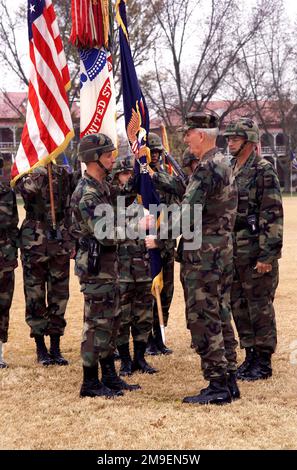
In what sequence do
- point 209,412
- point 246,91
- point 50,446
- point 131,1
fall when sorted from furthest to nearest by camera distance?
1. point 246,91
2. point 131,1
3. point 209,412
4. point 50,446

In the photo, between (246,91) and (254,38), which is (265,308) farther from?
(246,91)

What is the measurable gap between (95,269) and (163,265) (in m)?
1.68

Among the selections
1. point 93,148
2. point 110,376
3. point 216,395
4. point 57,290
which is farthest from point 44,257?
point 216,395

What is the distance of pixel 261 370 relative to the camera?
566 centimetres

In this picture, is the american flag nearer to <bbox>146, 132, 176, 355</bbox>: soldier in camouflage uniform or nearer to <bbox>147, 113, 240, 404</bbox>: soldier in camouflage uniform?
<bbox>146, 132, 176, 355</bbox>: soldier in camouflage uniform

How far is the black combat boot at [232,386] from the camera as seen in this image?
198 inches

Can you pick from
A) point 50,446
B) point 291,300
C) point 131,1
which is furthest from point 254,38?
point 50,446

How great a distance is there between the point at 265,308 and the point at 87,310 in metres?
1.59

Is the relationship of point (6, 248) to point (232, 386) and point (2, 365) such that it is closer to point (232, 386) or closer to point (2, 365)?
point (2, 365)

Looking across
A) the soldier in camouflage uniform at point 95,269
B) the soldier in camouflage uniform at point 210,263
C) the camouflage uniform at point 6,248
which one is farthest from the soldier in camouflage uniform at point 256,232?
the camouflage uniform at point 6,248

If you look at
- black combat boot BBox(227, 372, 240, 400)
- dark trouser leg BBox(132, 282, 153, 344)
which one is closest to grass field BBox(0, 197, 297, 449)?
black combat boot BBox(227, 372, 240, 400)

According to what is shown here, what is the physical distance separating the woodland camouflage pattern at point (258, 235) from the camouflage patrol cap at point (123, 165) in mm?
1037

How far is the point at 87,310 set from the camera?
16.7 feet

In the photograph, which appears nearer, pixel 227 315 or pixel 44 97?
pixel 227 315
